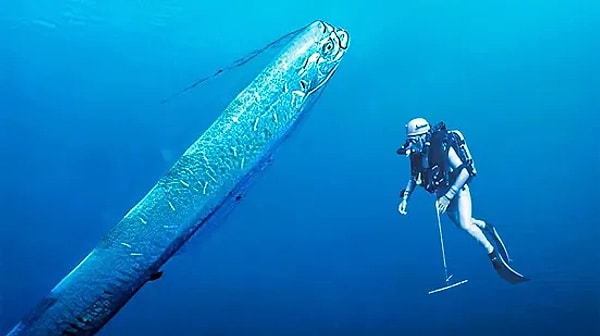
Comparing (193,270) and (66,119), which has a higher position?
(66,119)

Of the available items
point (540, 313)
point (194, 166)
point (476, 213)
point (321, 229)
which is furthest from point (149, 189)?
point (540, 313)

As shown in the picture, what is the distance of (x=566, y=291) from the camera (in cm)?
207

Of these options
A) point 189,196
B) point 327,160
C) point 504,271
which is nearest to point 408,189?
point 327,160

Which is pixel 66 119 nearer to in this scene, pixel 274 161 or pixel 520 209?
pixel 274 161

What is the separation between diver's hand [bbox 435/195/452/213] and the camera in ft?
6.35

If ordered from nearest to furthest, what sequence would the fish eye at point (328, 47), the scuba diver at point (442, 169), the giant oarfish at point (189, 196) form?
the giant oarfish at point (189, 196)
the fish eye at point (328, 47)
the scuba diver at point (442, 169)

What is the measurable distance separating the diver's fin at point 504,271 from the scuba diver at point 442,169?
0.10m

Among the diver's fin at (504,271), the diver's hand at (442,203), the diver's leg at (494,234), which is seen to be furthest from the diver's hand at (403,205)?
the diver's fin at (504,271)

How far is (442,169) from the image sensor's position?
1915 millimetres

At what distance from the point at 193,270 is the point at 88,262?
34 cm

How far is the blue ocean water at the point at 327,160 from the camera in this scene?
1742mm

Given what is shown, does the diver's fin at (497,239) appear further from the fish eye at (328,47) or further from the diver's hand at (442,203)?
the fish eye at (328,47)

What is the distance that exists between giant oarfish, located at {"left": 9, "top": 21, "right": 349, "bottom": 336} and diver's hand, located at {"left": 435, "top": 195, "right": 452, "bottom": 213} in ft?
1.99

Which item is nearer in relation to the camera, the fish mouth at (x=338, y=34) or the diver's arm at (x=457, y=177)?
the fish mouth at (x=338, y=34)
